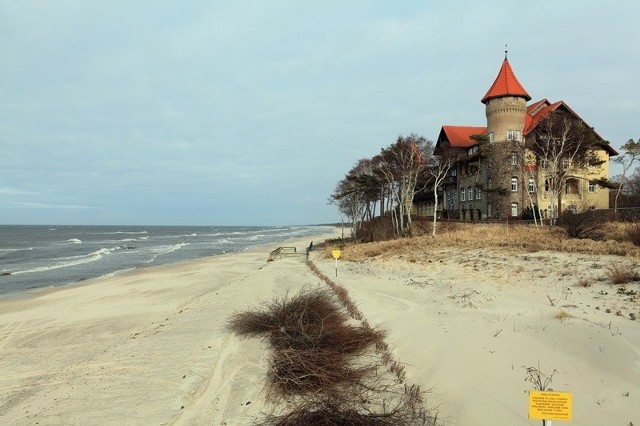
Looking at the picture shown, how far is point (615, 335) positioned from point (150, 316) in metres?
12.7

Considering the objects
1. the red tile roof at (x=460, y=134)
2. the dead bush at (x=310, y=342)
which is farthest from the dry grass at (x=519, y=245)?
the red tile roof at (x=460, y=134)

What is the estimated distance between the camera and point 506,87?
43.8 metres

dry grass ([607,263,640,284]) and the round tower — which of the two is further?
the round tower

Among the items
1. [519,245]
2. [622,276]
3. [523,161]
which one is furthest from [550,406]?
[523,161]

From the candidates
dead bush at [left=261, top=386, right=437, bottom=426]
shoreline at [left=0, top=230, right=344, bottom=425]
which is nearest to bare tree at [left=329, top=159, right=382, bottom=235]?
shoreline at [left=0, top=230, right=344, bottom=425]

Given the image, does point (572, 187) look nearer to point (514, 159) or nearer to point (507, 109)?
point (514, 159)

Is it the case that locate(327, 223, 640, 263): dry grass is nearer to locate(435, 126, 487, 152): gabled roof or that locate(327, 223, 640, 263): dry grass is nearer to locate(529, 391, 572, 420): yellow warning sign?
locate(529, 391, 572, 420): yellow warning sign

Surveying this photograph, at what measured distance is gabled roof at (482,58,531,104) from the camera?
143 ft

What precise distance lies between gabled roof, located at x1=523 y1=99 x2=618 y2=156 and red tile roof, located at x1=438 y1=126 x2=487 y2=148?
632 centimetres

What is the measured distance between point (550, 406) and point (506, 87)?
45.8 meters

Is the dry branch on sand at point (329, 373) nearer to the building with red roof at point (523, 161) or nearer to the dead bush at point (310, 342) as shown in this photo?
the dead bush at point (310, 342)

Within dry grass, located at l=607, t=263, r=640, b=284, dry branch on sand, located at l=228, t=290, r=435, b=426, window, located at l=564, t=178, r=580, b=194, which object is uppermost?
window, located at l=564, t=178, r=580, b=194

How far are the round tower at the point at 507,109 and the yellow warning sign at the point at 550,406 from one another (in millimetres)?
44075

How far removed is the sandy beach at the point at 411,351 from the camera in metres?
5.89
